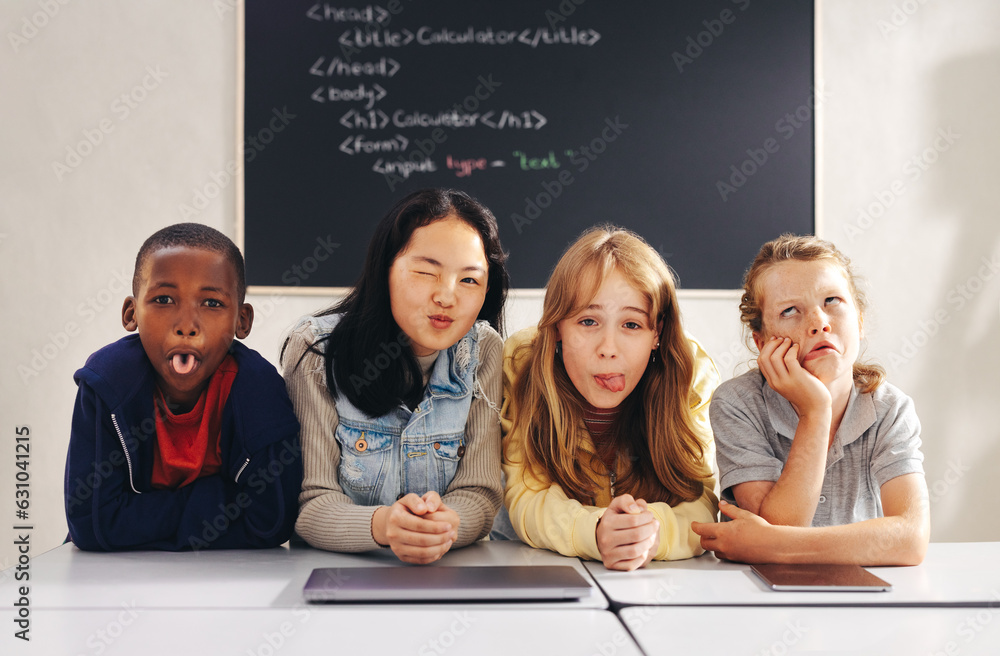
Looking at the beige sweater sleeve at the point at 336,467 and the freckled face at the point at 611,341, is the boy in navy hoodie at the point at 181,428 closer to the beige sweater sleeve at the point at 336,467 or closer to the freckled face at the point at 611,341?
the beige sweater sleeve at the point at 336,467

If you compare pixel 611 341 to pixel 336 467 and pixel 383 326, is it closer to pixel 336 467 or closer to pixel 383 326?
pixel 383 326

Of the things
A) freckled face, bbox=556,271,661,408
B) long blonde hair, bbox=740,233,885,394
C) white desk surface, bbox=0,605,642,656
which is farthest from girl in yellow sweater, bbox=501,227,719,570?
white desk surface, bbox=0,605,642,656

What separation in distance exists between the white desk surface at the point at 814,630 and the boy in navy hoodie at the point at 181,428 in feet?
2.19

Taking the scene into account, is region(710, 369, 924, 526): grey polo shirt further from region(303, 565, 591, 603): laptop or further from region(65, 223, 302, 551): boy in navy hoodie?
region(65, 223, 302, 551): boy in navy hoodie

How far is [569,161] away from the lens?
86.4 inches

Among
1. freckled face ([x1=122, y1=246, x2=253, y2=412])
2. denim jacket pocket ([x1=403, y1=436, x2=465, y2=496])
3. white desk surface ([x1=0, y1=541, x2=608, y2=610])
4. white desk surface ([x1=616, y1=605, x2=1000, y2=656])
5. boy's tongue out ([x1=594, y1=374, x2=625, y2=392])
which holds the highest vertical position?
freckled face ([x1=122, y1=246, x2=253, y2=412])

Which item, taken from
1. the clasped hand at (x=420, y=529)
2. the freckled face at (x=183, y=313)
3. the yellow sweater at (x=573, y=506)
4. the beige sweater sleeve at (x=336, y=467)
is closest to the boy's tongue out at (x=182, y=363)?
the freckled face at (x=183, y=313)

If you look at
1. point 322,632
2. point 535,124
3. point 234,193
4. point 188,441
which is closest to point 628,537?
point 322,632

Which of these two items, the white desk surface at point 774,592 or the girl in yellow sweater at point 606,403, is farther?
the girl in yellow sweater at point 606,403

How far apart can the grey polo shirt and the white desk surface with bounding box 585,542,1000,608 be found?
0.52 ft

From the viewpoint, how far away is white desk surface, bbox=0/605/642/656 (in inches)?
27.9

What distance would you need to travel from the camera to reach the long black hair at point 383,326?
4.13ft

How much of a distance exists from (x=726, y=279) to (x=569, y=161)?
600 mm

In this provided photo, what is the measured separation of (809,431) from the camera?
1.17m
